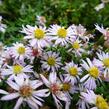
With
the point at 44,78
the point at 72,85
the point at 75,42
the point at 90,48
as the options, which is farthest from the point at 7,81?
the point at 90,48

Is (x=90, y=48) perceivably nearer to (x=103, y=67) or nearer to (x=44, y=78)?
(x=103, y=67)

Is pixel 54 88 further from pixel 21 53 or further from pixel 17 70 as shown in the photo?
pixel 21 53

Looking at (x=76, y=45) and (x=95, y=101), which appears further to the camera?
(x=76, y=45)

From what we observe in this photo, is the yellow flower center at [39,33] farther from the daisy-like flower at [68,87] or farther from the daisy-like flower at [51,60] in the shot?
the daisy-like flower at [68,87]

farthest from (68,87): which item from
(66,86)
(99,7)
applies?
(99,7)

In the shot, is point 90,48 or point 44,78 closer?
point 44,78
